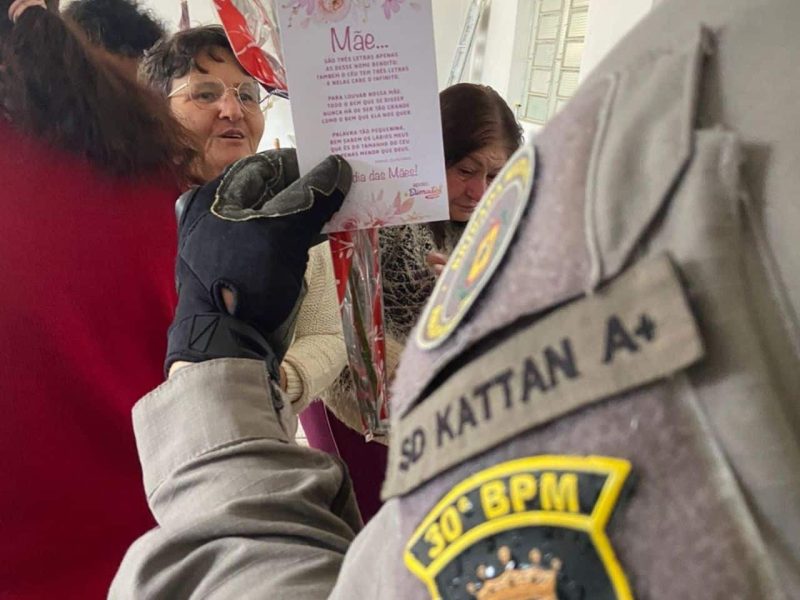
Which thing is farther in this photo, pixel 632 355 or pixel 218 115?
pixel 218 115

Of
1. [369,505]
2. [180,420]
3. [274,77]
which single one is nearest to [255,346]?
[180,420]

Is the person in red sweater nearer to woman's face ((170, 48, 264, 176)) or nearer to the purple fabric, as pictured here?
woman's face ((170, 48, 264, 176))

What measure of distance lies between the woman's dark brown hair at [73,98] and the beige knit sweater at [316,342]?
275 millimetres

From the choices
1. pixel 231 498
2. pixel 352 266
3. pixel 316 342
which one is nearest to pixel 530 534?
pixel 231 498

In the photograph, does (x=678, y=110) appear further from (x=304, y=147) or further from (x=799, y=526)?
(x=304, y=147)

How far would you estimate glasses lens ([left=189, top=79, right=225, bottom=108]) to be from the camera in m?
0.80

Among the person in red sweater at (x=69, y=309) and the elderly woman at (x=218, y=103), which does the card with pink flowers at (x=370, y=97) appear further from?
the elderly woman at (x=218, y=103)

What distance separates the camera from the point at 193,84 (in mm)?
795

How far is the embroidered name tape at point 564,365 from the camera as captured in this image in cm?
16

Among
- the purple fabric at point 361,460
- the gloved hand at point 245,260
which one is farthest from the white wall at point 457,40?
the gloved hand at point 245,260

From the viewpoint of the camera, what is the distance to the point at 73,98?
21.3 inches

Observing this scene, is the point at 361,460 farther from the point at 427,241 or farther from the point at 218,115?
the point at 218,115

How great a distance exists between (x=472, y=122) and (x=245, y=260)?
68 cm

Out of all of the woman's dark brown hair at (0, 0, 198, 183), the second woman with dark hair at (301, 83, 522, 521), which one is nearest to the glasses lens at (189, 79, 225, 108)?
the woman's dark brown hair at (0, 0, 198, 183)
